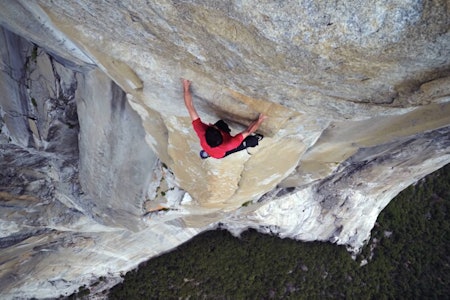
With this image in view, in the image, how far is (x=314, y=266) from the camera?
14953 mm

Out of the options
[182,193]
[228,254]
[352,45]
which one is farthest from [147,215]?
[228,254]

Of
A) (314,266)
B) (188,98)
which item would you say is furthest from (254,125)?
(314,266)

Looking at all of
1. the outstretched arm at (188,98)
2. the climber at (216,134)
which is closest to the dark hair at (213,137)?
the climber at (216,134)

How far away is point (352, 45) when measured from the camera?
7.55 ft

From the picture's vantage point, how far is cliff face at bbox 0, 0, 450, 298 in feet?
7.80

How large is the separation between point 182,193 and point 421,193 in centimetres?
1260

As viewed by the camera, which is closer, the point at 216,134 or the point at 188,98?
the point at 216,134

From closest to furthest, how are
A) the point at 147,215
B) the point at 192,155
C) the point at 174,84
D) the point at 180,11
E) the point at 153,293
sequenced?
the point at 180,11 < the point at 174,84 < the point at 192,155 < the point at 147,215 < the point at 153,293

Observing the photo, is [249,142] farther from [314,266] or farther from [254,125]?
[314,266]

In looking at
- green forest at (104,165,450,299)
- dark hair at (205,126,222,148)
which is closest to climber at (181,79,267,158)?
dark hair at (205,126,222,148)

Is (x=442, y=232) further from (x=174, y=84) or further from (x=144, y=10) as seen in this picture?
(x=144, y=10)

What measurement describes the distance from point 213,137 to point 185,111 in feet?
3.06

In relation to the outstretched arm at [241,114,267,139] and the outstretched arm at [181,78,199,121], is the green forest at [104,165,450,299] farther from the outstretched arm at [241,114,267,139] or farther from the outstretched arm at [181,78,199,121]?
the outstretched arm at [181,78,199,121]

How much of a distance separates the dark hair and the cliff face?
0.45m
